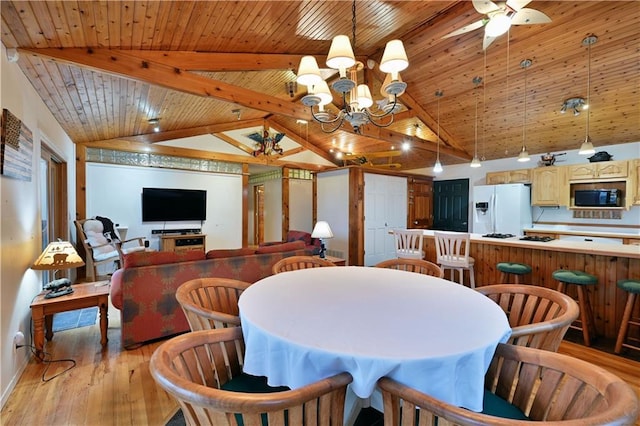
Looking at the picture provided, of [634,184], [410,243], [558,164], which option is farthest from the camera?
[558,164]

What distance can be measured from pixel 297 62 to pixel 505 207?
466 centimetres

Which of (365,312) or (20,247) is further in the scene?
(20,247)

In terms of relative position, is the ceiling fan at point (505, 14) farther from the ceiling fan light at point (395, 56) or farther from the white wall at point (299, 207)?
the white wall at point (299, 207)

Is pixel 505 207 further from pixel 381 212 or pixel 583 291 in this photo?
pixel 583 291

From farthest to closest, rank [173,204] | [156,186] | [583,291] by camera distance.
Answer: [173,204] → [156,186] → [583,291]

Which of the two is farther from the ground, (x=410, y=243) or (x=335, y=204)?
(x=335, y=204)

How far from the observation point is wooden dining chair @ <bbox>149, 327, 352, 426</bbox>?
0.72 m

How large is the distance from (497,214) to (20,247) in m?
6.71

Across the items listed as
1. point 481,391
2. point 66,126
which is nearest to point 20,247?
point 66,126

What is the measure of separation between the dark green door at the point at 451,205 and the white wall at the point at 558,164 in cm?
13

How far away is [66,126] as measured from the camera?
3998 mm

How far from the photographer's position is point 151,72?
8.64ft

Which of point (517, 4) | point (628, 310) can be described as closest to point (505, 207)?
point (628, 310)

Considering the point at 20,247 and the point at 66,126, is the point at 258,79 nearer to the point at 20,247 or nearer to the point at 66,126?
the point at 66,126
